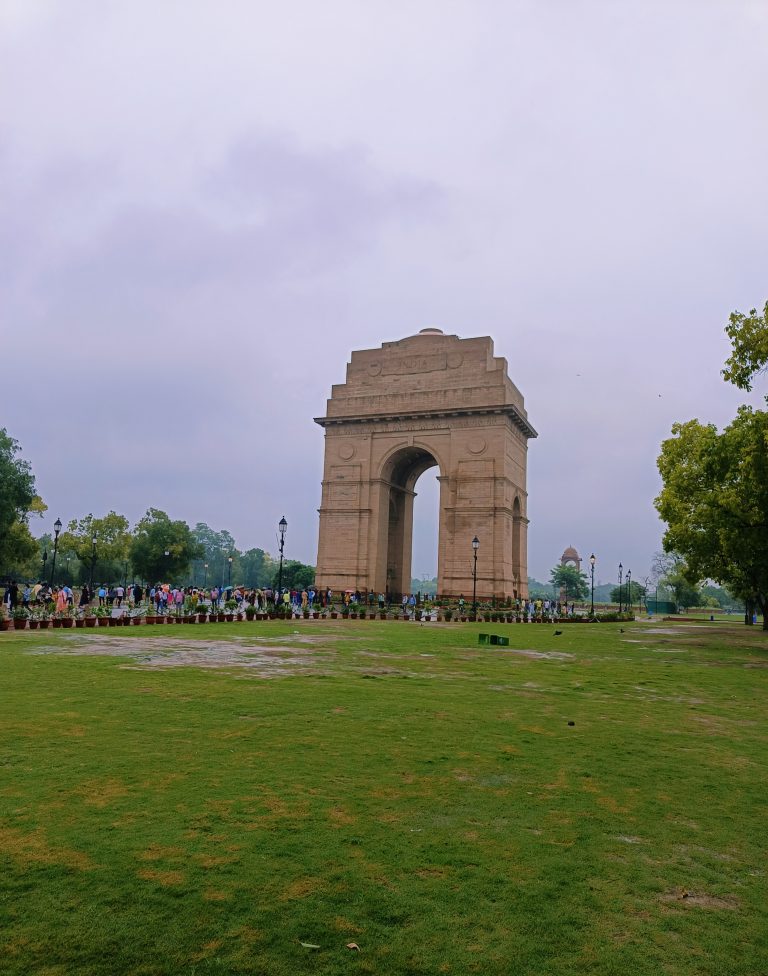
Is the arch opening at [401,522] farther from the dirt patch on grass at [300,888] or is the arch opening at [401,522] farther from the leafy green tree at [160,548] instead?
the dirt patch on grass at [300,888]

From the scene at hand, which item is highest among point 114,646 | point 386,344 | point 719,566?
point 386,344

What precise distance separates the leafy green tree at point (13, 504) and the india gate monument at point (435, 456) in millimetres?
19767

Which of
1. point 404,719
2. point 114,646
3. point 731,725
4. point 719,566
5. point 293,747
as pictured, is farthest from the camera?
point 719,566

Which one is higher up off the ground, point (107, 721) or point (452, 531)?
point (452, 531)

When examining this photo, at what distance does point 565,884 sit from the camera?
146 inches

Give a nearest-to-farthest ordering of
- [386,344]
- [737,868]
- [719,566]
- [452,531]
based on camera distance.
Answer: [737,868] < [719,566] < [452,531] < [386,344]

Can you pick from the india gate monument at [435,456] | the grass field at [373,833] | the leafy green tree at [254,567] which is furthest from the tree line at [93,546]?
the leafy green tree at [254,567]

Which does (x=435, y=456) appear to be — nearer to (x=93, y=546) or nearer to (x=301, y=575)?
(x=93, y=546)

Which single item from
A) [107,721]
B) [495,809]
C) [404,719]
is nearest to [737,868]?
[495,809]

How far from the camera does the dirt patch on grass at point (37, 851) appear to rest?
3703mm

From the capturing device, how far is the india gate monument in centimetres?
4522

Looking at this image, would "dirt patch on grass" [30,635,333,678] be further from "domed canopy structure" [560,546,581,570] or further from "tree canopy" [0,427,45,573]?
"domed canopy structure" [560,546,581,570]

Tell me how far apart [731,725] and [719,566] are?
17.7 m

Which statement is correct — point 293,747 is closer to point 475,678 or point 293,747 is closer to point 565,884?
point 565,884
